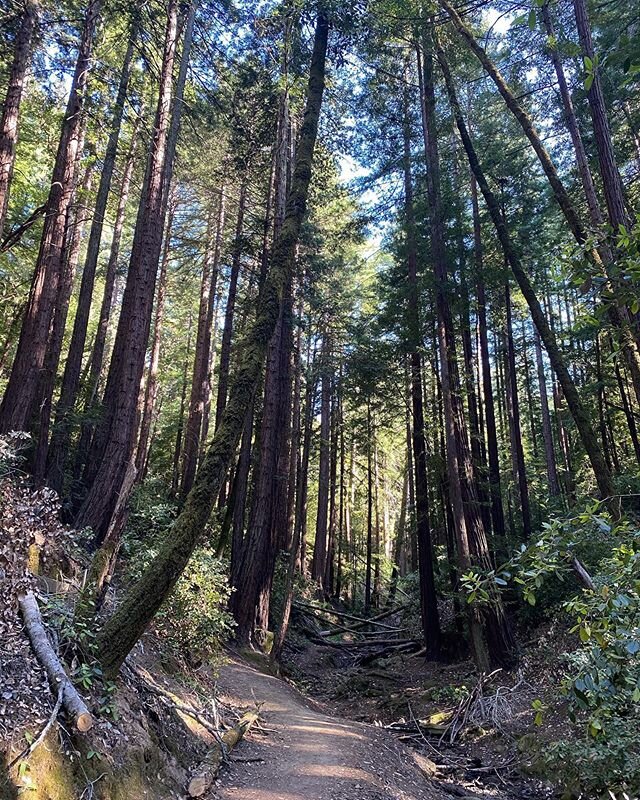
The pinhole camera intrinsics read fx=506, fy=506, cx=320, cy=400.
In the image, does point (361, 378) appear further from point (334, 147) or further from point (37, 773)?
point (37, 773)

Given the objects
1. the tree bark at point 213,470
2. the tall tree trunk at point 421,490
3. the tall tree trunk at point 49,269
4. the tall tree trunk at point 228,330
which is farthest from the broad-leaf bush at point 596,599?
the tall tree trunk at point 228,330

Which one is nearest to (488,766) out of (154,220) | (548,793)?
(548,793)

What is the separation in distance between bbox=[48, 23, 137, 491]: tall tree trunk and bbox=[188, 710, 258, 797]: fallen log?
6.79 meters

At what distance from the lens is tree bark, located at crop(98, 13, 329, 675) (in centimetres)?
477

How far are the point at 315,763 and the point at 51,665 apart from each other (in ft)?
12.6

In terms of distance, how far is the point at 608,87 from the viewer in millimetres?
11688

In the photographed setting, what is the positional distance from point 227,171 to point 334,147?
A: 373 cm

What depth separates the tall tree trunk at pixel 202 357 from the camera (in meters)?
15.8

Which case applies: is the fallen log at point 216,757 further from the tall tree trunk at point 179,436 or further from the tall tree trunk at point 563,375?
the tall tree trunk at point 179,436

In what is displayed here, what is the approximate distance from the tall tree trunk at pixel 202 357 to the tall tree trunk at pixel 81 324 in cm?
359

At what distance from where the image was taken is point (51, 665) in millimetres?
4102

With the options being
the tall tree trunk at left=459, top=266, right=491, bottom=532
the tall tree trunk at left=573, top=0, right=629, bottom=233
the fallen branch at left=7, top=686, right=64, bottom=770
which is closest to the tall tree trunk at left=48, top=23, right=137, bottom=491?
the fallen branch at left=7, top=686, right=64, bottom=770

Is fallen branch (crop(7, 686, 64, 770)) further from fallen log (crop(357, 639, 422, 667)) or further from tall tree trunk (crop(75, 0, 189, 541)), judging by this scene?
fallen log (crop(357, 639, 422, 667))

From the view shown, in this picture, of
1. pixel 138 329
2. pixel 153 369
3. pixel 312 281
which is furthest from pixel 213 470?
pixel 153 369
